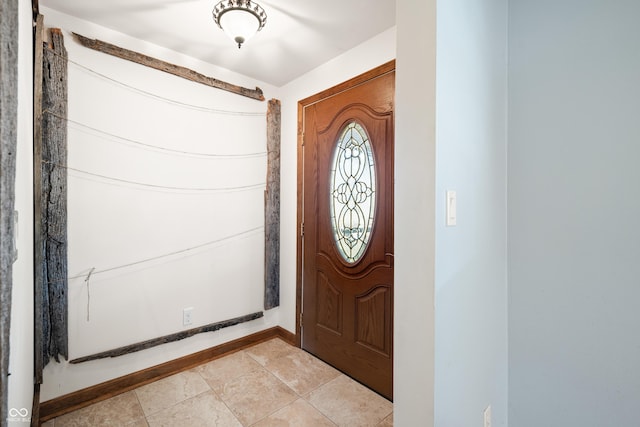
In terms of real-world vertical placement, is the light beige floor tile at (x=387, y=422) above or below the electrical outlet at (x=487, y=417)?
below

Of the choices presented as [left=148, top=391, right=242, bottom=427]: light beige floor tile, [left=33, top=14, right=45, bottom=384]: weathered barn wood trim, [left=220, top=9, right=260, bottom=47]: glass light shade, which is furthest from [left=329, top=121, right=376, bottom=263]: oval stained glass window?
[left=33, top=14, right=45, bottom=384]: weathered barn wood trim

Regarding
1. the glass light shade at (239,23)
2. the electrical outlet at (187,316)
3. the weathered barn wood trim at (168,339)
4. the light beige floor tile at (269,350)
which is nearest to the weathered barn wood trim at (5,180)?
the glass light shade at (239,23)

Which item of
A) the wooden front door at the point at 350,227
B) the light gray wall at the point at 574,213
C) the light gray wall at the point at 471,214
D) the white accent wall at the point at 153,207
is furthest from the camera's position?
the wooden front door at the point at 350,227

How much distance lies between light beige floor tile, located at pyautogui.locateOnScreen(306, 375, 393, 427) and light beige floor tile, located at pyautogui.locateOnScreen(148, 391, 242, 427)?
0.52 metres

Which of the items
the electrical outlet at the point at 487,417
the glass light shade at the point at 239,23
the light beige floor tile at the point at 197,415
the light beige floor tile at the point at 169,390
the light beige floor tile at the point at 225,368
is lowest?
the light beige floor tile at the point at 197,415

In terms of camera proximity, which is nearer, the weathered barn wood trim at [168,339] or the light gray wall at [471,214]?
the light gray wall at [471,214]

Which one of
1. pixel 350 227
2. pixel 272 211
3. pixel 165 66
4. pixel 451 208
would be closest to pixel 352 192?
pixel 350 227

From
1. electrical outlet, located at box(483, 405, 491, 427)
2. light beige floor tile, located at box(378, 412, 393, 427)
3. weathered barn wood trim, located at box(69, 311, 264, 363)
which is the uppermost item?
electrical outlet, located at box(483, 405, 491, 427)

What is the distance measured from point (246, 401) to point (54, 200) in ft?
5.49

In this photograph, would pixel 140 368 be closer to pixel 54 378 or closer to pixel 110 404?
pixel 110 404

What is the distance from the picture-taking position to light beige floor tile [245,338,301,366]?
2385mm

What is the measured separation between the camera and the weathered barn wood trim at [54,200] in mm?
1659

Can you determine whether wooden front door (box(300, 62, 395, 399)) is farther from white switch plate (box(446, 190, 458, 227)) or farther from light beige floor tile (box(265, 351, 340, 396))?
white switch plate (box(446, 190, 458, 227))

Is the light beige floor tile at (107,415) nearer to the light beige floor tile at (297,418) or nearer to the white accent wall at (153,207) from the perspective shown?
the white accent wall at (153,207)
